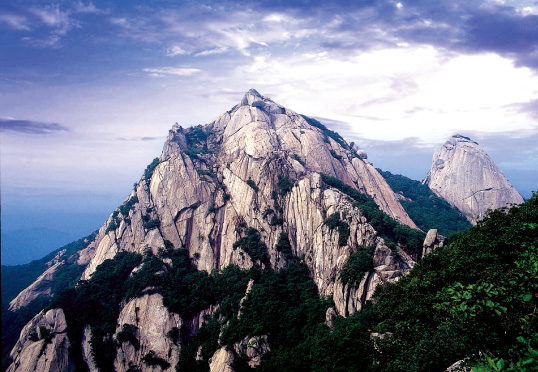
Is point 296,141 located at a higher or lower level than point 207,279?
higher

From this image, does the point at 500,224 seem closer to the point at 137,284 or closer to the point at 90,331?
the point at 137,284

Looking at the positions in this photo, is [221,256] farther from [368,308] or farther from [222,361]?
[368,308]

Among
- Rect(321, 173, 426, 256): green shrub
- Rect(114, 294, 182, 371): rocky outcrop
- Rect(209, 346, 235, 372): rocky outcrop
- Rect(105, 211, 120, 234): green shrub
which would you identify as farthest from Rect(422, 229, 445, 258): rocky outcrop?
Rect(105, 211, 120, 234): green shrub

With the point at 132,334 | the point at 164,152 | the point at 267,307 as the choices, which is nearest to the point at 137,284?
the point at 132,334

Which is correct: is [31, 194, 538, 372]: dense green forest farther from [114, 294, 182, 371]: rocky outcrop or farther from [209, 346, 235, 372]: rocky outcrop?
[209, 346, 235, 372]: rocky outcrop

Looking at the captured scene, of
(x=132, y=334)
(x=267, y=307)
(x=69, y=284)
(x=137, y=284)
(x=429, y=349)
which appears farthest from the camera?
(x=69, y=284)

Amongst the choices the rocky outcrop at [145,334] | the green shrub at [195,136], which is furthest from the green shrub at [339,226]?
the green shrub at [195,136]

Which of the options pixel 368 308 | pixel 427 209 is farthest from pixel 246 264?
pixel 427 209
